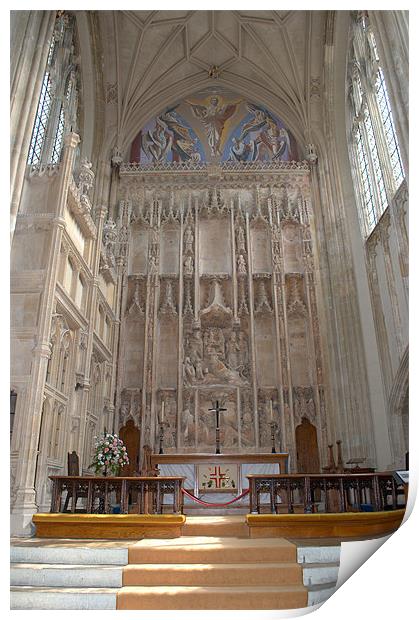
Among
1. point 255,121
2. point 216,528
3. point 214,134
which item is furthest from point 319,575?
point 255,121

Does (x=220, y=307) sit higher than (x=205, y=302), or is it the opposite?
(x=205, y=302)

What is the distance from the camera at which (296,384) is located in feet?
49.2

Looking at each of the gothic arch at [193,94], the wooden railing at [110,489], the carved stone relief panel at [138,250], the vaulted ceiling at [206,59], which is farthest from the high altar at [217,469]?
the gothic arch at [193,94]

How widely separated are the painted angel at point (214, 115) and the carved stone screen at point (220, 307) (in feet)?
6.80

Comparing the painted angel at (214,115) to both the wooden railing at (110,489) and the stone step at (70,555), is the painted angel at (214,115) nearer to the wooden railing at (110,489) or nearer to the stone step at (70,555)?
the wooden railing at (110,489)

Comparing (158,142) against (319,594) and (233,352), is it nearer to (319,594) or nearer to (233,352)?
(233,352)

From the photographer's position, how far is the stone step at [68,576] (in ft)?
17.5

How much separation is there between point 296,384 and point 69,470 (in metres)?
7.68

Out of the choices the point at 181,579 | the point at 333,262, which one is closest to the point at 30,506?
the point at 181,579

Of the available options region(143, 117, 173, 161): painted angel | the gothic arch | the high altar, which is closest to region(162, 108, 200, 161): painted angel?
region(143, 117, 173, 161): painted angel

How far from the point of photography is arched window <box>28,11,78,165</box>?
12977mm

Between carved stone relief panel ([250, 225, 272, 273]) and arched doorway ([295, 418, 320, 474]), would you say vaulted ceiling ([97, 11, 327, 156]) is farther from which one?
arched doorway ([295, 418, 320, 474])

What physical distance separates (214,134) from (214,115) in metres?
0.95

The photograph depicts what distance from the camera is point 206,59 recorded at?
19.3 m
